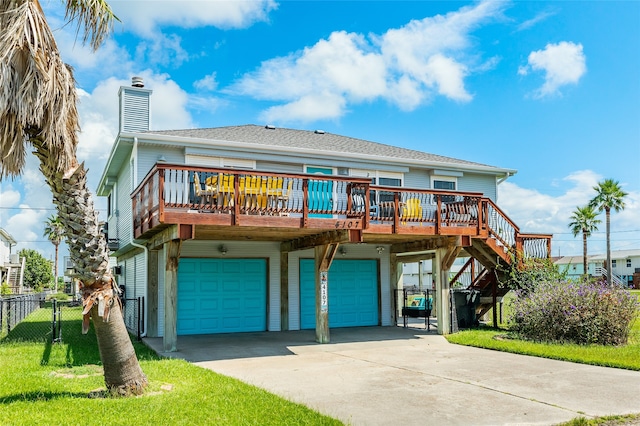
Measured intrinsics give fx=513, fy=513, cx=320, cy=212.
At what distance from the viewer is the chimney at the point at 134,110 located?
50.3 feet

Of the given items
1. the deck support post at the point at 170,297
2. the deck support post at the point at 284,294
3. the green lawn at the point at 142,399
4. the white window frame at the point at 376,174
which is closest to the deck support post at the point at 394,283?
the white window frame at the point at 376,174

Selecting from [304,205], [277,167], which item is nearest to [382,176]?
[277,167]

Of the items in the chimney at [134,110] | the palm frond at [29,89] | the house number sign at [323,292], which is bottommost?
the house number sign at [323,292]

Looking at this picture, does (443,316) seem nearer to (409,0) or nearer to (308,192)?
(308,192)

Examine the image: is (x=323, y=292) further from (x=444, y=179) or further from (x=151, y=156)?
(x=444, y=179)

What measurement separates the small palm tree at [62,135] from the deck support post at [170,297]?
4.03 m

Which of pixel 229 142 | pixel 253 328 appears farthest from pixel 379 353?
pixel 229 142

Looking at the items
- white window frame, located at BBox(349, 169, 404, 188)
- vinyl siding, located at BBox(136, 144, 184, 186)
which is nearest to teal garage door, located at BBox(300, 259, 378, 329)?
white window frame, located at BBox(349, 169, 404, 188)

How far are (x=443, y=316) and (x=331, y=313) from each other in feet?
13.2

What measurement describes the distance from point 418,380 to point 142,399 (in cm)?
442

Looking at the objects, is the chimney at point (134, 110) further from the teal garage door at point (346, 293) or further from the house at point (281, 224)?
the teal garage door at point (346, 293)

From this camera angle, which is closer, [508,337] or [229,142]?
[508,337]

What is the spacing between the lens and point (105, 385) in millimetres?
7824

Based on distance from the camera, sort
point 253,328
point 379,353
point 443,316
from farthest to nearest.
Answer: point 253,328 < point 443,316 < point 379,353
